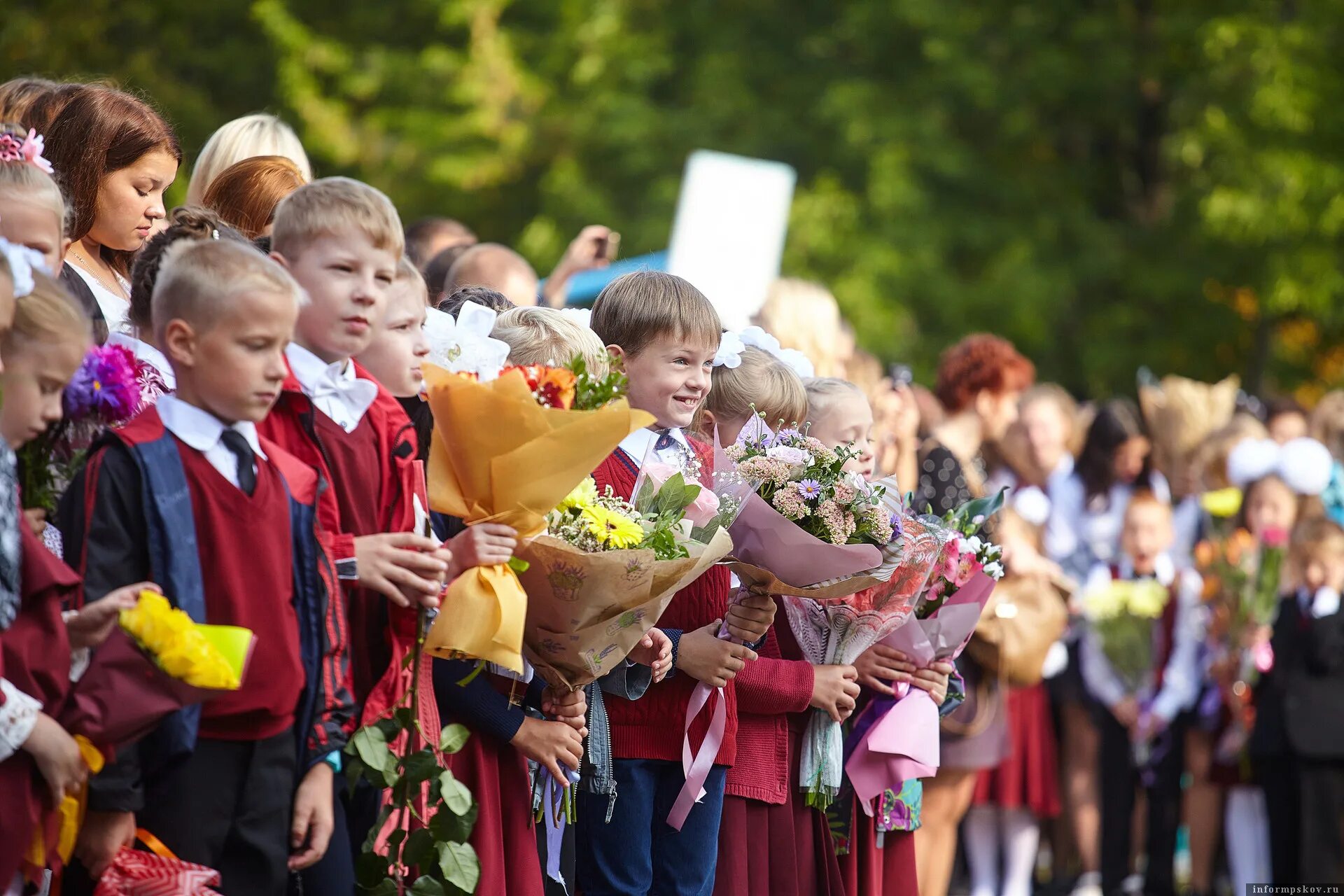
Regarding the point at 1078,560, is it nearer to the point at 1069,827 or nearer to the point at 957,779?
the point at 1069,827

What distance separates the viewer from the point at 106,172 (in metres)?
4.64

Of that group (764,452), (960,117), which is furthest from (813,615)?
(960,117)

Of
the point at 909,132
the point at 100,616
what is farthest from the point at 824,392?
the point at 909,132

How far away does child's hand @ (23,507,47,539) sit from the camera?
11.3ft

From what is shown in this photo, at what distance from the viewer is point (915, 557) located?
4914mm

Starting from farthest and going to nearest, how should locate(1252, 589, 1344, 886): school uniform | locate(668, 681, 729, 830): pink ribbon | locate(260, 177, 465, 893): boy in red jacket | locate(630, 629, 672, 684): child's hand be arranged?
locate(1252, 589, 1344, 886): school uniform → locate(668, 681, 729, 830): pink ribbon → locate(630, 629, 672, 684): child's hand → locate(260, 177, 465, 893): boy in red jacket

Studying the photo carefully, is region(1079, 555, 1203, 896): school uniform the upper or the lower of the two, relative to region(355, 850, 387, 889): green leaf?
upper

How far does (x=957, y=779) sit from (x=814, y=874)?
2456 millimetres

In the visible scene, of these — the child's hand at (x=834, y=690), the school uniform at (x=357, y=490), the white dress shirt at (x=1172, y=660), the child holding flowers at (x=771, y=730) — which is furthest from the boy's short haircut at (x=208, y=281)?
the white dress shirt at (x=1172, y=660)

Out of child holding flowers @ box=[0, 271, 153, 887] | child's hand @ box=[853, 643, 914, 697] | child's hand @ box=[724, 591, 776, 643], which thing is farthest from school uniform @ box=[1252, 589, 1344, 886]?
child holding flowers @ box=[0, 271, 153, 887]

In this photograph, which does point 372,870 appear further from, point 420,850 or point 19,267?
point 19,267

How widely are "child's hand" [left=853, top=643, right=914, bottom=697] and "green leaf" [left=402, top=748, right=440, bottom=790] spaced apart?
205cm

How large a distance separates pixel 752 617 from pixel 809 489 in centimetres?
44

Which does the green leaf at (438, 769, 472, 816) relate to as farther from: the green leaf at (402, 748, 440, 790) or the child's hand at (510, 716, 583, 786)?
the child's hand at (510, 716, 583, 786)
